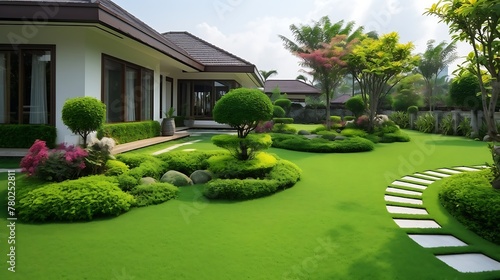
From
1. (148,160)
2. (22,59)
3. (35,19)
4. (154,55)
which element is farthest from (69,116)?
(154,55)

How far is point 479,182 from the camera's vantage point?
16.6ft

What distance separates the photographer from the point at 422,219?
182 inches

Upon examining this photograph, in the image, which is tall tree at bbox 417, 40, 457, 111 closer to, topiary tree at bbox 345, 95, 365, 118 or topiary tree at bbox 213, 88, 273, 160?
topiary tree at bbox 345, 95, 365, 118

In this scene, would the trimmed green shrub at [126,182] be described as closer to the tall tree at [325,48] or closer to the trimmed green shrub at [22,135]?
the trimmed green shrub at [22,135]

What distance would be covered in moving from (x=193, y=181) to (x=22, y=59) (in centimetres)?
576

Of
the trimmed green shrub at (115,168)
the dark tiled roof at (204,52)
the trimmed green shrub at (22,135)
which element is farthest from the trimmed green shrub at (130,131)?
the dark tiled roof at (204,52)

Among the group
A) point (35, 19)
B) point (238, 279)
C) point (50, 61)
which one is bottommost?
point (238, 279)

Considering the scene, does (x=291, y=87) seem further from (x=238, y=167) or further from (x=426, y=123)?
(x=238, y=167)

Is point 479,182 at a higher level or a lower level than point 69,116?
lower

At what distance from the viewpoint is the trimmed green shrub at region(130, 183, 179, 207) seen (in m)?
5.12

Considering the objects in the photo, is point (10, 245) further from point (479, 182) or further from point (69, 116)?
point (479, 182)

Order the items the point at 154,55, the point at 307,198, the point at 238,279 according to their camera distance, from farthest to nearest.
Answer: the point at 154,55, the point at 307,198, the point at 238,279

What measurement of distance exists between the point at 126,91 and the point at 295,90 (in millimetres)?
27655

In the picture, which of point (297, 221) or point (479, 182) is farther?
point (479, 182)
